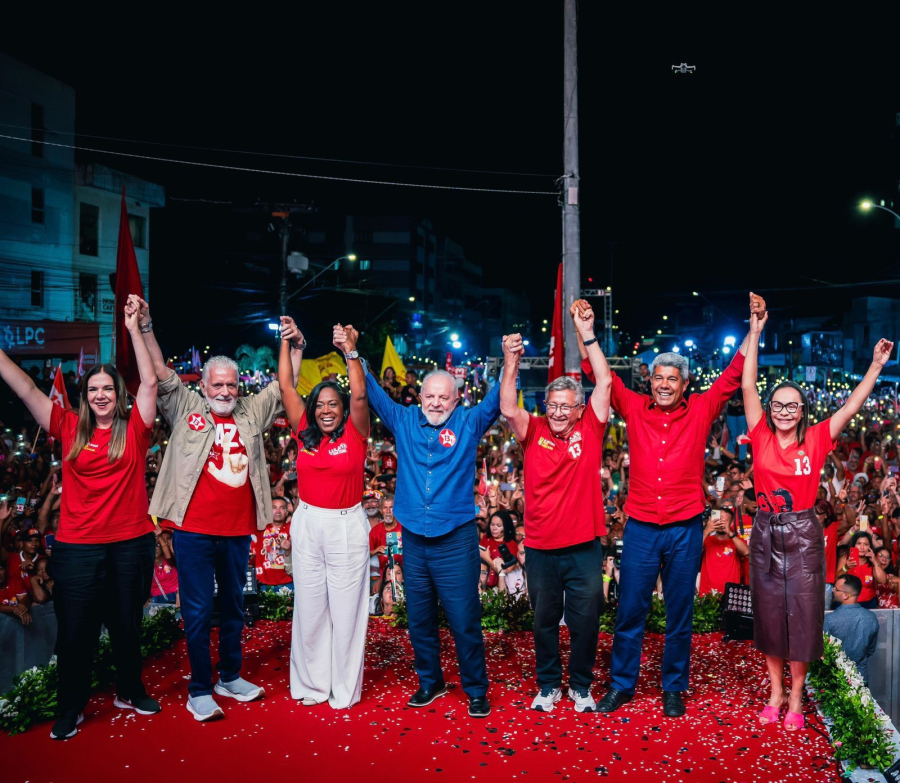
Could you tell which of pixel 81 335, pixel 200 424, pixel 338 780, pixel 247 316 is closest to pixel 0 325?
pixel 81 335

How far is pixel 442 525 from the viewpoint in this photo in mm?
4691

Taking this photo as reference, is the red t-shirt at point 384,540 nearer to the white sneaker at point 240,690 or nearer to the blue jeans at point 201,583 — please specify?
the white sneaker at point 240,690

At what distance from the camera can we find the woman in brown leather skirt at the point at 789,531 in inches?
180

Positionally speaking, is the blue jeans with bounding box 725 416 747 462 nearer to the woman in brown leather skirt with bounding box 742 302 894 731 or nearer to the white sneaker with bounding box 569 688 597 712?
the woman in brown leather skirt with bounding box 742 302 894 731

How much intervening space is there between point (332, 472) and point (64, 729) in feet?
6.38

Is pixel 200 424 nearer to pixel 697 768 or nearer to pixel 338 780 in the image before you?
pixel 338 780

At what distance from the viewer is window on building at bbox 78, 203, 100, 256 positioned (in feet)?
90.1

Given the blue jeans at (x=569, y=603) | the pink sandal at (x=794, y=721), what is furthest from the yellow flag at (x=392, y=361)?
the pink sandal at (x=794, y=721)

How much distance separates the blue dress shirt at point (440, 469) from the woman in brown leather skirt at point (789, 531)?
1.55 m

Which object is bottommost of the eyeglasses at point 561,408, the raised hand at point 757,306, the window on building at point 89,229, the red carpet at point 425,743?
the red carpet at point 425,743

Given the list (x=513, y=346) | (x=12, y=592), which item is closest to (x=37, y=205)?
(x=12, y=592)

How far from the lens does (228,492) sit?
480 cm

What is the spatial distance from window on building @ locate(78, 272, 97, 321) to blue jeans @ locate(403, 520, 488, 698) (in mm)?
25321

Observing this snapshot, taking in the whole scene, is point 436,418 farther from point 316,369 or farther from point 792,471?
point 316,369
